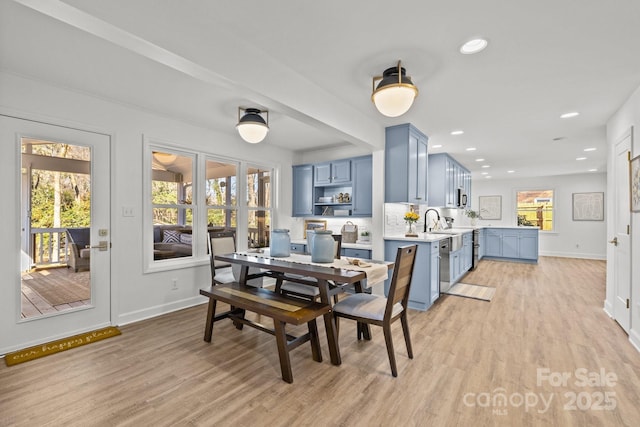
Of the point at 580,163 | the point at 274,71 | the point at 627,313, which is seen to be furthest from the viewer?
the point at 580,163

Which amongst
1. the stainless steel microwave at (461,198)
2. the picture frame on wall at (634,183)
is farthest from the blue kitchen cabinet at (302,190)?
the picture frame on wall at (634,183)

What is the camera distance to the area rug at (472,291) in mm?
4378

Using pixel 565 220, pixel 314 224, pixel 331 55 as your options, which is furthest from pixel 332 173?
pixel 565 220

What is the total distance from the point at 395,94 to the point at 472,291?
12.1 ft

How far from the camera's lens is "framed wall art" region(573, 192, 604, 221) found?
26.6ft

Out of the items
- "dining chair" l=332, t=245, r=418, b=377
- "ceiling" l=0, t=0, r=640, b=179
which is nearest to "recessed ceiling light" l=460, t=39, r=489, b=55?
"ceiling" l=0, t=0, r=640, b=179

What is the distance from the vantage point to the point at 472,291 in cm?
467

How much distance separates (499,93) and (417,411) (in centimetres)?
293

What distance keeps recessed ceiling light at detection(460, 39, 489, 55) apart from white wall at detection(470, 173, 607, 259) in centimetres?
643

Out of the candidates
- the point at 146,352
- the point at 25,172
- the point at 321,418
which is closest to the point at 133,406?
the point at 146,352

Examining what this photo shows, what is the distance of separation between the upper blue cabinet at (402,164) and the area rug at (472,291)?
1607 millimetres

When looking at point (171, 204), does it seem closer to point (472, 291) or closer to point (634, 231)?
point (472, 291)

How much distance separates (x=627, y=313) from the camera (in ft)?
9.79

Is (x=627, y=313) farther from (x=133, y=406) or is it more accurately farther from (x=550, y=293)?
(x=133, y=406)
